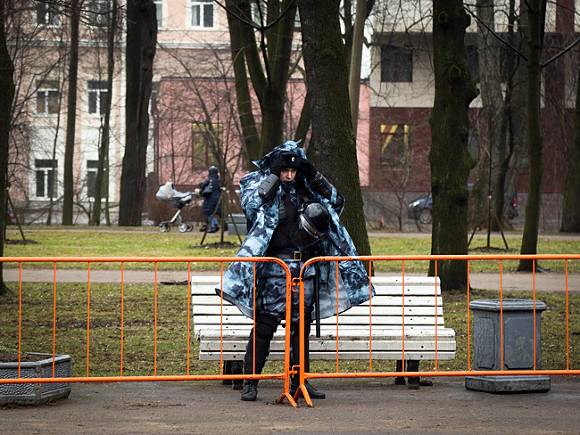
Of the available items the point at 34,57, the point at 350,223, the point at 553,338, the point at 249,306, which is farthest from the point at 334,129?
the point at 34,57

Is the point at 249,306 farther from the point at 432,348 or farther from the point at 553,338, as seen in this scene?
the point at 553,338

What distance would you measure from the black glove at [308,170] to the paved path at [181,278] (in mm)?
9614

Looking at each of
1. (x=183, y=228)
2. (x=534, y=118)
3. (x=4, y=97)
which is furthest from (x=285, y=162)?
(x=183, y=228)

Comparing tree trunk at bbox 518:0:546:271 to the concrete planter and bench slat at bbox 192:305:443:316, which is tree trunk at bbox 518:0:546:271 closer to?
bench slat at bbox 192:305:443:316

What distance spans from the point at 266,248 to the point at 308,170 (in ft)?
2.17

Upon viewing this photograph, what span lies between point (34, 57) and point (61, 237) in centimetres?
1553

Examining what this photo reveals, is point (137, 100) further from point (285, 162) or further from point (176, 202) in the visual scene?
point (285, 162)

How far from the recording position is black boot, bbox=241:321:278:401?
32.5 feet

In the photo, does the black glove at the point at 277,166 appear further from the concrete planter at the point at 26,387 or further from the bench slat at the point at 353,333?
the concrete planter at the point at 26,387

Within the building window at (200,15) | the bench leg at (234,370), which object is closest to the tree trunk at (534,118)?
the bench leg at (234,370)

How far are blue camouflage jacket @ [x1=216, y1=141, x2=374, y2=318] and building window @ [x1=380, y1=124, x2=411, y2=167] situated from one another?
35.9 meters

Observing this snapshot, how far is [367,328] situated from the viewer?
11062 mm

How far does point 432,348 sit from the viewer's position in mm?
10531

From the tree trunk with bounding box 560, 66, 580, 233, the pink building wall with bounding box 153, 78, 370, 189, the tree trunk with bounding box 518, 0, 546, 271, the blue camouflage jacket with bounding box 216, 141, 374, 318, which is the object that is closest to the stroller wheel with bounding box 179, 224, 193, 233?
the pink building wall with bounding box 153, 78, 370, 189
